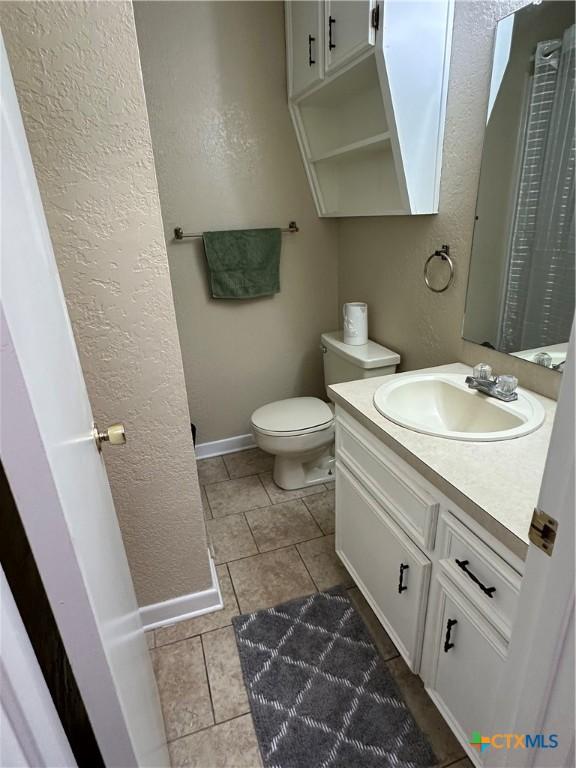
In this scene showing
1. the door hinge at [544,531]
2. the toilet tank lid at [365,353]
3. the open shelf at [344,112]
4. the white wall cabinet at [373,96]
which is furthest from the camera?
the toilet tank lid at [365,353]

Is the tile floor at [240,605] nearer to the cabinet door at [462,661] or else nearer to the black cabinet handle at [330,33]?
the cabinet door at [462,661]

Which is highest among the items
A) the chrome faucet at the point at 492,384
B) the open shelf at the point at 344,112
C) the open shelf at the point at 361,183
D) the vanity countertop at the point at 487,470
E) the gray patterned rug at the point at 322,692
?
the open shelf at the point at 344,112

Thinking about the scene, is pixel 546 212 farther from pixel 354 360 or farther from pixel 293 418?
pixel 293 418

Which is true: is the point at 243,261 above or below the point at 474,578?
above

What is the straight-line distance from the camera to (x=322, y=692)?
1328 mm

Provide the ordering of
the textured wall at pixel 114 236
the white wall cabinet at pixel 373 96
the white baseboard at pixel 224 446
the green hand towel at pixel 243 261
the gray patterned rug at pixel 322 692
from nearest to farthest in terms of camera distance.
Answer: the textured wall at pixel 114 236 → the gray patterned rug at pixel 322 692 → the white wall cabinet at pixel 373 96 → the green hand towel at pixel 243 261 → the white baseboard at pixel 224 446

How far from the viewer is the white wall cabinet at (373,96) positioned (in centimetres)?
141

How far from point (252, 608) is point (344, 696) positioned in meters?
0.45

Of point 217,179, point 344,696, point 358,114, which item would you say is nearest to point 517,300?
point 358,114

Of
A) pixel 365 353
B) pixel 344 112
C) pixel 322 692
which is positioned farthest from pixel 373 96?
pixel 322 692

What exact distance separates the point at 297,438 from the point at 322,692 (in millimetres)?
1020

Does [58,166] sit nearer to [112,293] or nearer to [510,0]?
[112,293]

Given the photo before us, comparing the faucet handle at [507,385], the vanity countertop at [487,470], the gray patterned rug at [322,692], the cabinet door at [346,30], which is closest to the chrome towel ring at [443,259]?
the faucet handle at [507,385]

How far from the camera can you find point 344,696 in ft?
4.31
